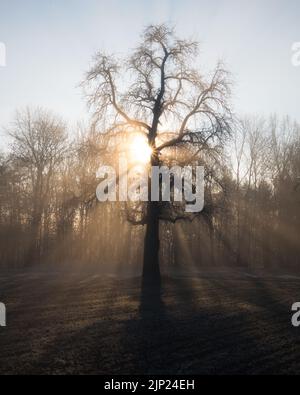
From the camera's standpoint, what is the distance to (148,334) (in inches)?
448

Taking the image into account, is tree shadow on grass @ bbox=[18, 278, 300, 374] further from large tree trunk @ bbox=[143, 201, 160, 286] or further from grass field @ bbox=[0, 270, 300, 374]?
large tree trunk @ bbox=[143, 201, 160, 286]

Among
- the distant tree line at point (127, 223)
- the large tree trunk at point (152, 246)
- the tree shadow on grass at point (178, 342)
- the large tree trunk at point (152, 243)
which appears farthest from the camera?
the distant tree line at point (127, 223)

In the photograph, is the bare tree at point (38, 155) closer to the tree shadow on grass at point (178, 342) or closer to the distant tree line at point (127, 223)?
the distant tree line at point (127, 223)

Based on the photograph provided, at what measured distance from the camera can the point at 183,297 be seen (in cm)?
1908

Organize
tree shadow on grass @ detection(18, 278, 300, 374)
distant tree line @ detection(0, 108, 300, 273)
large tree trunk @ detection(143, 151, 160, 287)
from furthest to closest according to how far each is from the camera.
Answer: distant tree line @ detection(0, 108, 300, 273) < large tree trunk @ detection(143, 151, 160, 287) < tree shadow on grass @ detection(18, 278, 300, 374)

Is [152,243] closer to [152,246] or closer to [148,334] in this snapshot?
[152,246]

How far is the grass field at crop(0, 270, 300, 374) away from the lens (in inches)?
331

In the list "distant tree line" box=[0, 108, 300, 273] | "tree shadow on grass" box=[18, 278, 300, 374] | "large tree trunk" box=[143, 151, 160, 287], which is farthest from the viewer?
"distant tree line" box=[0, 108, 300, 273]

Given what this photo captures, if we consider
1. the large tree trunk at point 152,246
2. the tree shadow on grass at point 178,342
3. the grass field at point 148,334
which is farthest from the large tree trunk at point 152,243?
the tree shadow on grass at point 178,342

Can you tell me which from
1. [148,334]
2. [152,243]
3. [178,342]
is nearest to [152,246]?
[152,243]

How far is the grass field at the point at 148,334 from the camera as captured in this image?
8.41m

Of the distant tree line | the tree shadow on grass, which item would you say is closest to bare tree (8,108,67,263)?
the distant tree line

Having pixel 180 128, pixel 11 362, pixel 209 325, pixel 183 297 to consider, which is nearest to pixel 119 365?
pixel 11 362
